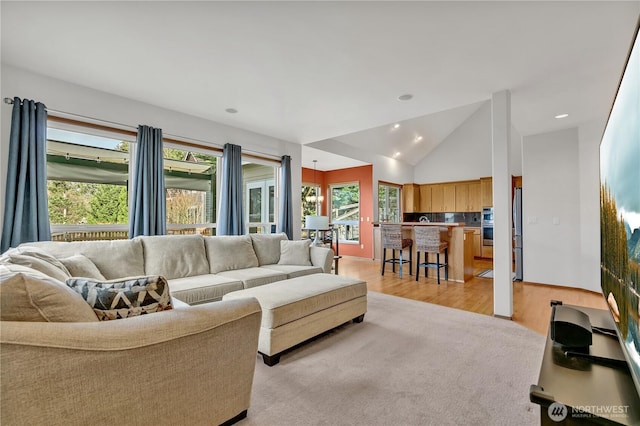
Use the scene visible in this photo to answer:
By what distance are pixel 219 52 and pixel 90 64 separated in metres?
1.26

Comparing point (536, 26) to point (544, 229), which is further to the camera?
point (544, 229)

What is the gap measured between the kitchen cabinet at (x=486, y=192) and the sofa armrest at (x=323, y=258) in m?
5.60

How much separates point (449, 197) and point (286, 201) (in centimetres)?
549

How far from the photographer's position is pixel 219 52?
95.2 inches

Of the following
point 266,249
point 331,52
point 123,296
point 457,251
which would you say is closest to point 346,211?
point 457,251

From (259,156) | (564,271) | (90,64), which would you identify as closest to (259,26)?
(90,64)

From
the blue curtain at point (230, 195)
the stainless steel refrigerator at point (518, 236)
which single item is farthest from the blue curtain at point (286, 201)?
the stainless steel refrigerator at point (518, 236)

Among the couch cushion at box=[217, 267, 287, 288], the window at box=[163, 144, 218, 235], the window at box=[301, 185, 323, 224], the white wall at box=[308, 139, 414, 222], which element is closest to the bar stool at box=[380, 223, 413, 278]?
the white wall at box=[308, 139, 414, 222]

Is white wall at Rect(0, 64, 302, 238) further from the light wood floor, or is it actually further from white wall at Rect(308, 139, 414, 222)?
the light wood floor

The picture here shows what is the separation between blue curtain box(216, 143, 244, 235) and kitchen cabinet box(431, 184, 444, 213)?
6.33m

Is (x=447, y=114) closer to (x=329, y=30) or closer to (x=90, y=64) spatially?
(x=329, y=30)

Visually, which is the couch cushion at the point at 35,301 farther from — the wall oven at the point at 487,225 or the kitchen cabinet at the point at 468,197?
the kitchen cabinet at the point at 468,197

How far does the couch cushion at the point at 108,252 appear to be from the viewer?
2531mm

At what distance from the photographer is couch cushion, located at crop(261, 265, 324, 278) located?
350 cm
